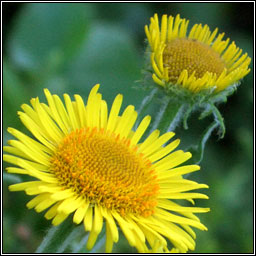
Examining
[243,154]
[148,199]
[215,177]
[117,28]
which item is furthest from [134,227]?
[117,28]

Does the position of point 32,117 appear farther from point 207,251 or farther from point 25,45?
point 25,45

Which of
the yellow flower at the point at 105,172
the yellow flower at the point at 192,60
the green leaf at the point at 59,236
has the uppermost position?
the yellow flower at the point at 192,60

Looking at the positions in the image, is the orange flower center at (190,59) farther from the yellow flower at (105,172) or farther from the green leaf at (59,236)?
the green leaf at (59,236)

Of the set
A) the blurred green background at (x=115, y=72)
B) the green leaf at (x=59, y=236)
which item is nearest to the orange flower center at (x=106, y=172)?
the green leaf at (x=59, y=236)

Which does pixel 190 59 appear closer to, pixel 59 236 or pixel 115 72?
pixel 59 236

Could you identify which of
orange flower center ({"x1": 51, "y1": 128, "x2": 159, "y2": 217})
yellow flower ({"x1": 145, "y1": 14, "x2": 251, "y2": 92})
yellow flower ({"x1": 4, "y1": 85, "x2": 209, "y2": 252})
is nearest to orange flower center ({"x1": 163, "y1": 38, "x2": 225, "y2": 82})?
yellow flower ({"x1": 145, "y1": 14, "x2": 251, "y2": 92})

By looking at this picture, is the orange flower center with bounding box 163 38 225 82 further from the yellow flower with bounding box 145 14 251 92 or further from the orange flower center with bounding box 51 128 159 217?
the orange flower center with bounding box 51 128 159 217

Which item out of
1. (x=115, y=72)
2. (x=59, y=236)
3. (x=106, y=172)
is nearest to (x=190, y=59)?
(x=106, y=172)
